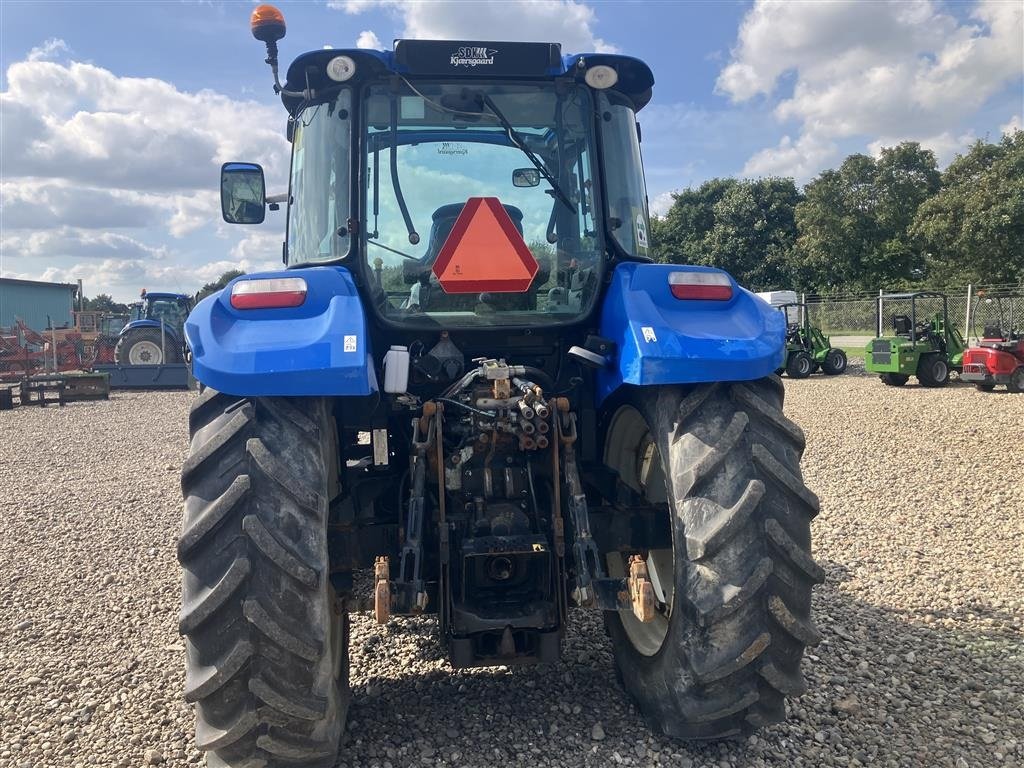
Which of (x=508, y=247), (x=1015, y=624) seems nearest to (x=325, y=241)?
(x=508, y=247)

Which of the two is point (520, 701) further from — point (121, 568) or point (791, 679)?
point (121, 568)

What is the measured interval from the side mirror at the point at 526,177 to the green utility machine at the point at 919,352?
1474 centimetres

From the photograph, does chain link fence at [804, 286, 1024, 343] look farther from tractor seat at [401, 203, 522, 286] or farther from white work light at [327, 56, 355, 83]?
white work light at [327, 56, 355, 83]

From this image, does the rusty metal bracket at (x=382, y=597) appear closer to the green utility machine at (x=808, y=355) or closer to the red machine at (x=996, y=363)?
the red machine at (x=996, y=363)

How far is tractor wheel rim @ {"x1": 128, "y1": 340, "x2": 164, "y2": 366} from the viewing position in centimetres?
2070

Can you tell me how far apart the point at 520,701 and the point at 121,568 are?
11.2ft

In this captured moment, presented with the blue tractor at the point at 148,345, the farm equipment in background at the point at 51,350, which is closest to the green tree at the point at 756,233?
the blue tractor at the point at 148,345

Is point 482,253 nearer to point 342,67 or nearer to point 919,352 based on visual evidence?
point 342,67

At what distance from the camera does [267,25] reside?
345 cm

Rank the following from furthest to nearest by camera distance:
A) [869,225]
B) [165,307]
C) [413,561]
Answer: [869,225]
[165,307]
[413,561]

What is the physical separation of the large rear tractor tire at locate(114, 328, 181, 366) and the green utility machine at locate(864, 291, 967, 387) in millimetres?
16755

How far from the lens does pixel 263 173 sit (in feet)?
13.3

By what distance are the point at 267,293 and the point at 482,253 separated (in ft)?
2.69

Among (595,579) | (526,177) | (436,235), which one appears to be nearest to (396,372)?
(436,235)
